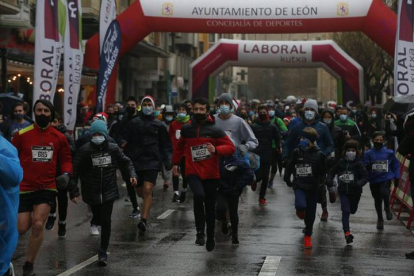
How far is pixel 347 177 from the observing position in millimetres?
12539

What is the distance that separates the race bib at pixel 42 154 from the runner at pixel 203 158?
1725 millimetres

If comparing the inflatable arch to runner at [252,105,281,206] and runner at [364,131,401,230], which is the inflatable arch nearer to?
runner at [252,105,281,206]

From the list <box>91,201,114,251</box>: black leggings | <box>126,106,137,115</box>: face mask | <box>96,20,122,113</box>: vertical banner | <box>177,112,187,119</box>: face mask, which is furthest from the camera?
<box>96,20,122,113</box>: vertical banner

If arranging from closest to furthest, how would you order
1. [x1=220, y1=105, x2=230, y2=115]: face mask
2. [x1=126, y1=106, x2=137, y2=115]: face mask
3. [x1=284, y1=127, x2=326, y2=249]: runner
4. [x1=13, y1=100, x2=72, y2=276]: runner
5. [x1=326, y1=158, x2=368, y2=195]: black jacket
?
[x1=13, y1=100, x2=72, y2=276]: runner
[x1=284, y1=127, x2=326, y2=249]: runner
[x1=326, y1=158, x2=368, y2=195]: black jacket
[x1=220, y1=105, x2=230, y2=115]: face mask
[x1=126, y1=106, x2=137, y2=115]: face mask

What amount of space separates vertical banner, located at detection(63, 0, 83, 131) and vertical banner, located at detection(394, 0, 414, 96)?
603 cm

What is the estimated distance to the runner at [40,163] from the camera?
9.48 m

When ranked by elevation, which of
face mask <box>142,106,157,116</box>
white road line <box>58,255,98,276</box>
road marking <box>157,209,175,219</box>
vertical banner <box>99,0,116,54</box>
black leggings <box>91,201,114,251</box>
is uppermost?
vertical banner <box>99,0,116,54</box>

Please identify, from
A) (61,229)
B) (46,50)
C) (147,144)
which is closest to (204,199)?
(61,229)

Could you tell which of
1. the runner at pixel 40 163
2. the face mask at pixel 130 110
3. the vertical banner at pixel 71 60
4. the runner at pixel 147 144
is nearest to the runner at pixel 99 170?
the runner at pixel 40 163

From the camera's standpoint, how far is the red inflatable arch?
84.3 feet

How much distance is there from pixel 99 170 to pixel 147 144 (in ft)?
9.96

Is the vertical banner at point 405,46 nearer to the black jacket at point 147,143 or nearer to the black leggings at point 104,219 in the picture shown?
the black jacket at point 147,143

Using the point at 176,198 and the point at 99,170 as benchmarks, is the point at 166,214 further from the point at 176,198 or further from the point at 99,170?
the point at 99,170

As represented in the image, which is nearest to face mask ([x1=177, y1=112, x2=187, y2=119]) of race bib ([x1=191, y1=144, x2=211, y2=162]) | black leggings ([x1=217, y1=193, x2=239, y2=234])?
black leggings ([x1=217, y1=193, x2=239, y2=234])
